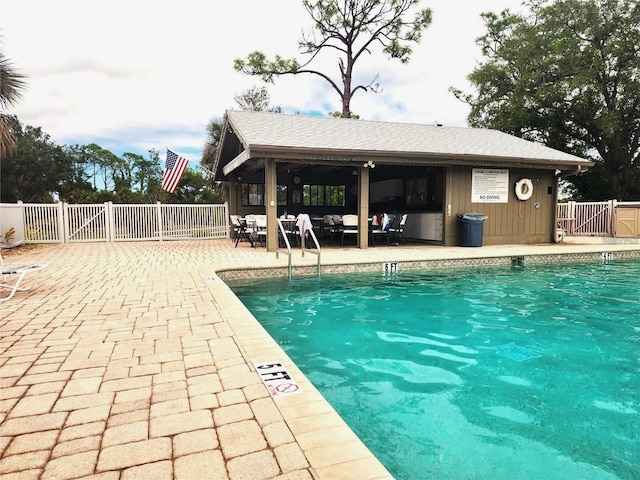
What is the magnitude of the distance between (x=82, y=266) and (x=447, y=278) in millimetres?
6632

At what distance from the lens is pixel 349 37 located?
23562 mm

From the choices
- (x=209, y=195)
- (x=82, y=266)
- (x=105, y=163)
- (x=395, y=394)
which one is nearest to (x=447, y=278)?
(x=395, y=394)

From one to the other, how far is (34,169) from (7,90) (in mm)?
28003

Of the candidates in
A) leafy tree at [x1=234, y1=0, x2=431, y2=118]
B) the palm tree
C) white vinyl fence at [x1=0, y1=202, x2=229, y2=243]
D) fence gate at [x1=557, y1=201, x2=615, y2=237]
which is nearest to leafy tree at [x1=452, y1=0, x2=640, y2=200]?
leafy tree at [x1=234, y1=0, x2=431, y2=118]

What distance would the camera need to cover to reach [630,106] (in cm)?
1994

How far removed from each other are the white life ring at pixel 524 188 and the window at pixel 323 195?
22.0 ft

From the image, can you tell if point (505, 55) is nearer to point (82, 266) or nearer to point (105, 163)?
point (82, 266)

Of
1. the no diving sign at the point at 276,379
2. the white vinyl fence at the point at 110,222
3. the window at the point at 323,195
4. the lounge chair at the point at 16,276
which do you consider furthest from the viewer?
the window at the point at 323,195

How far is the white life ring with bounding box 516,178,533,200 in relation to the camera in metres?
11.4

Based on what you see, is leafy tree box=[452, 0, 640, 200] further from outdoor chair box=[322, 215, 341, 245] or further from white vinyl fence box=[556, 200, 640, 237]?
outdoor chair box=[322, 215, 341, 245]

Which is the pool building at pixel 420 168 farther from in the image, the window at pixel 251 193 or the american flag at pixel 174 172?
the american flag at pixel 174 172

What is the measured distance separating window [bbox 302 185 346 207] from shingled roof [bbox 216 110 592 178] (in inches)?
122

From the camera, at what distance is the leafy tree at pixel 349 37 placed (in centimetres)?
2308

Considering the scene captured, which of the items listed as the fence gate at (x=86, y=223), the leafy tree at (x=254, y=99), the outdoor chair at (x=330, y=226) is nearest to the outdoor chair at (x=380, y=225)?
the outdoor chair at (x=330, y=226)
